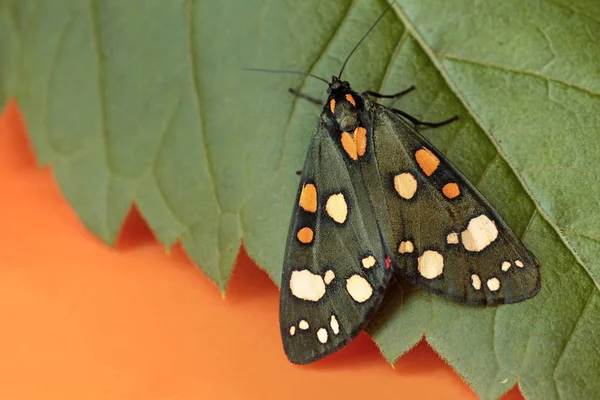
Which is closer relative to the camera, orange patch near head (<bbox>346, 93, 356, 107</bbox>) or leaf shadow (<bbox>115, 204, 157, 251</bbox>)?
orange patch near head (<bbox>346, 93, 356, 107</bbox>)

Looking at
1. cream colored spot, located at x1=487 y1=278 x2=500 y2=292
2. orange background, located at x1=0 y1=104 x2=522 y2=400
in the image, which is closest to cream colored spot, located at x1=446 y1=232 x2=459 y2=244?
cream colored spot, located at x1=487 y1=278 x2=500 y2=292

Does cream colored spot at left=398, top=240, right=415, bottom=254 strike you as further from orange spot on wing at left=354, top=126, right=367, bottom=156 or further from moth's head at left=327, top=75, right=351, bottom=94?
moth's head at left=327, top=75, right=351, bottom=94

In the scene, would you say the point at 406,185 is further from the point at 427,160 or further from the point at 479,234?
the point at 479,234

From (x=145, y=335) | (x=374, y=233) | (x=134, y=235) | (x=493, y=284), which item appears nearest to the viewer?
(x=493, y=284)

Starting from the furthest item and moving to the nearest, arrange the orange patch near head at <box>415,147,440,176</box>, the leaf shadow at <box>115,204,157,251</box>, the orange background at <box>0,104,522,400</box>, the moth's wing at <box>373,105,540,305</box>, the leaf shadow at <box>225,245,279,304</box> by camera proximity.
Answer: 1. the leaf shadow at <box>115,204,157,251</box>
2. the leaf shadow at <box>225,245,279,304</box>
3. the orange background at <box>0,104,522,400</box>
4. the orange patch near head at <box>415,147,440,176</box>
5. the moth's wing at <box>373,105,540,305</box>

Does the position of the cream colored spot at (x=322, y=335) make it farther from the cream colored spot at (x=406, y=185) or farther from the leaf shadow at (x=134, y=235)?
the leaf shadow at (x=134, y=235)

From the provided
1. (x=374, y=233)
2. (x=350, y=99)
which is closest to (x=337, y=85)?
(x=350, y=99)

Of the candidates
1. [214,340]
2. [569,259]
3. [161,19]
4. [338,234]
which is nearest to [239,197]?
[338,234]

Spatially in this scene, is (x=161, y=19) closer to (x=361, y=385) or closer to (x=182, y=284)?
(x=182, y=284)
